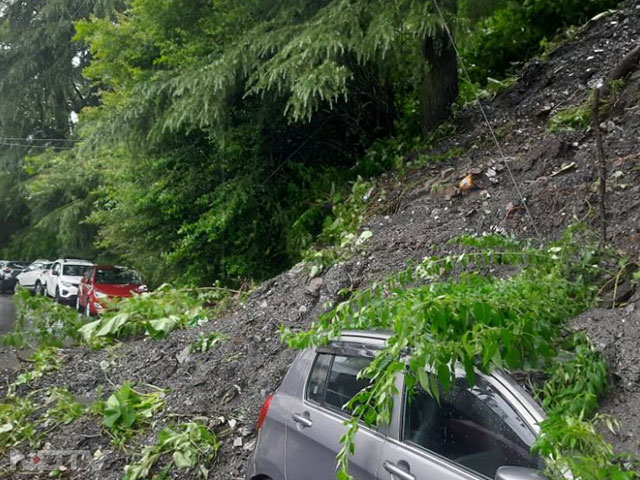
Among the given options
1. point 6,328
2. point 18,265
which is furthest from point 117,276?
point 18,265

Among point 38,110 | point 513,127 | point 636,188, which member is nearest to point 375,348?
point 636,188

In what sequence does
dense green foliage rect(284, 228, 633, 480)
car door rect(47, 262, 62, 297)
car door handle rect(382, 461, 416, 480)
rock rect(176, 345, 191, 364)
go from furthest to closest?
car door rect(47, 262, 62, 297)
rock rect(176, 345, 191, 364)
car door handle rect(382, 461, 416, 480)
dense green foliage rect(284, 228, 633, 480)

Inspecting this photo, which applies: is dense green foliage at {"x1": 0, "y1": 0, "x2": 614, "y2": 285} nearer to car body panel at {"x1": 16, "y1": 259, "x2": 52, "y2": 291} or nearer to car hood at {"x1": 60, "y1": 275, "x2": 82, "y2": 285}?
car hood at {"x1": 60, "y1": 275, "x2": 82, "y2": 285}

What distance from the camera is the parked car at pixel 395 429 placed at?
2.83m

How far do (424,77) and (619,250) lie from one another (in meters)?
A: 5.48

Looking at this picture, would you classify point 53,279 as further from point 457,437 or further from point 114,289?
point 457,437

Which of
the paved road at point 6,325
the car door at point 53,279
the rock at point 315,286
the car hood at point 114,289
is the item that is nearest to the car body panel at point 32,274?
→ the paved road at point 6,325

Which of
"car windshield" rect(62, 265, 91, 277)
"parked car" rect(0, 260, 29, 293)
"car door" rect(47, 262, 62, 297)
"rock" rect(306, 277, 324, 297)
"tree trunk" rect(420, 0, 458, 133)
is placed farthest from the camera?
"parked car" rect(0, 260, 29, 293)

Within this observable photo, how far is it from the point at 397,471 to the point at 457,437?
12.5 inches

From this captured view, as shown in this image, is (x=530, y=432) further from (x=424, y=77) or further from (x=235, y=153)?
(x=235, y=153)

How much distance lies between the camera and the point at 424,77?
392 inches

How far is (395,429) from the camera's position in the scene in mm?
3248

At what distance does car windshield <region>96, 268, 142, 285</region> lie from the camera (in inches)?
685

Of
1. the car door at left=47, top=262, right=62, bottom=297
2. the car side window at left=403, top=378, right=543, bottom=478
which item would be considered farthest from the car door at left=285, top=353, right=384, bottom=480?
the car door at left=47, top=262, right=62, bottom=297
